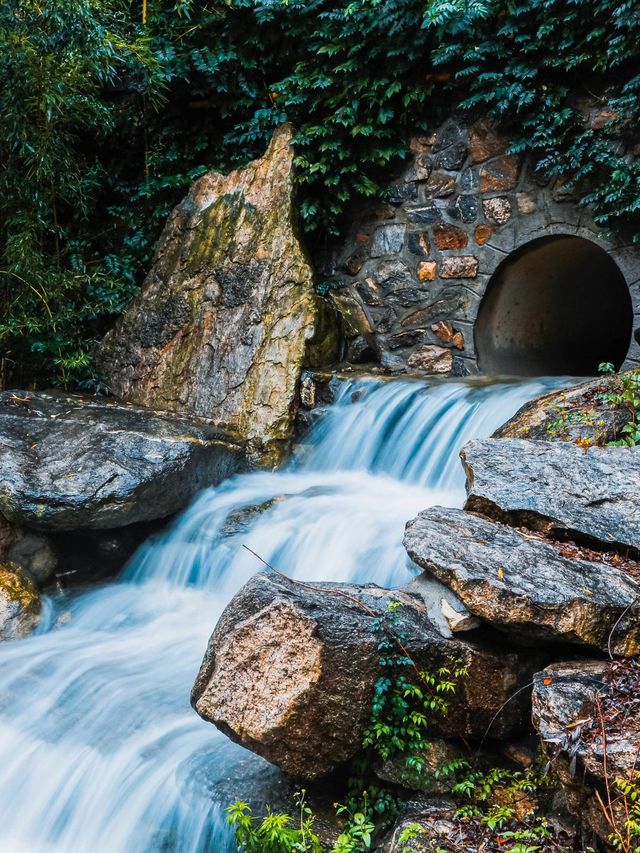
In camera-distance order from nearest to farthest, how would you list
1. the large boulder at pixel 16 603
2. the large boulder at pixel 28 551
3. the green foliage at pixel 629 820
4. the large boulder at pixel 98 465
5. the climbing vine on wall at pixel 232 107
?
the green foliage at pixel 629 820 < the large boulder at pixel 16 603 < the large boulder at pixel 98 465 < the large boulder at pixel 28 551 < the climbing vine on wall at pixel 232 107

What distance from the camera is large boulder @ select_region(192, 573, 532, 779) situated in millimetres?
2486

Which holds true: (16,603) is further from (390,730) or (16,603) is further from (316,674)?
(390,730)

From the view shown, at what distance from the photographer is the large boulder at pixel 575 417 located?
378cm

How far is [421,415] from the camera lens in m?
5.26

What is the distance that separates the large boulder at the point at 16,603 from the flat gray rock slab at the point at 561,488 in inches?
104

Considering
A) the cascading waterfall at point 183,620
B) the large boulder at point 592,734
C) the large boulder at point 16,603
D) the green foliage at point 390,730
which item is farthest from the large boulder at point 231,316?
the large boulder at point 592,734

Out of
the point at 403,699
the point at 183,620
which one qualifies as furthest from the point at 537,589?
the point at 183,620

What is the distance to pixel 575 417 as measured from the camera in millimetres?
3914

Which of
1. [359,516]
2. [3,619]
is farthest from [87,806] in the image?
[359,516]

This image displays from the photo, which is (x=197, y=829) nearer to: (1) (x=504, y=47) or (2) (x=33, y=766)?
(2) (x=33, y=766)

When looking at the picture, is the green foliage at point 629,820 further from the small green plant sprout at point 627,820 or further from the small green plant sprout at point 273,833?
the small green plant sprout at point 273,833

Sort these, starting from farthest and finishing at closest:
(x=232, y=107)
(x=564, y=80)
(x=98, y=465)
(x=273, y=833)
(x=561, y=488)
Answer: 1. (x=232, y=107)
2. (x=564, y=80)
3. (x=98, y=465)
4. (x=561, y=488)
5. (x=273, y=833)

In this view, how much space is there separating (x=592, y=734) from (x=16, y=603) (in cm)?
327

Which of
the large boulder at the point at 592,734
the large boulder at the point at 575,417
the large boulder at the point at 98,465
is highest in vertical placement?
the large boulder at the point at 575,417
